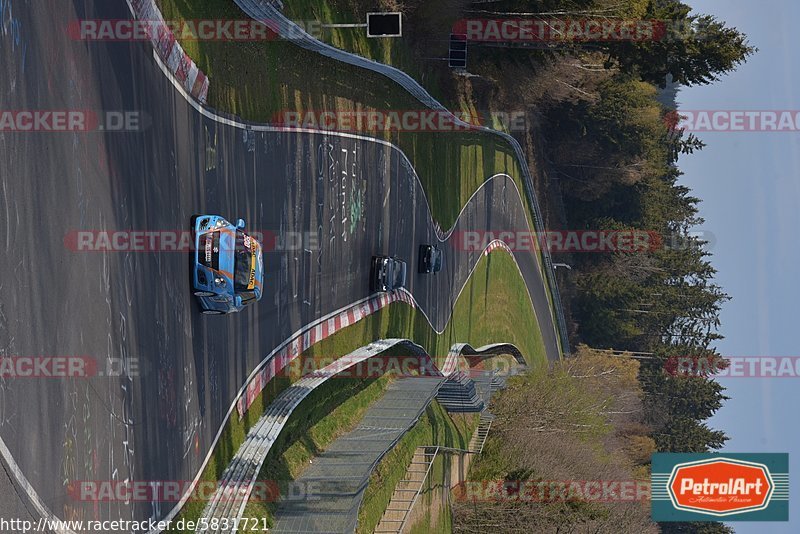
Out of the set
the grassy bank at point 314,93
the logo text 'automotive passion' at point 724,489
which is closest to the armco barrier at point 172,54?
the grassy bank at point 314,93

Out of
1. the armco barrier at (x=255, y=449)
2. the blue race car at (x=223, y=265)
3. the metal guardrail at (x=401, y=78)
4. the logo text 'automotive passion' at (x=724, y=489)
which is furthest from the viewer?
the logo text 'automotive passion' at (x=724, y=489)

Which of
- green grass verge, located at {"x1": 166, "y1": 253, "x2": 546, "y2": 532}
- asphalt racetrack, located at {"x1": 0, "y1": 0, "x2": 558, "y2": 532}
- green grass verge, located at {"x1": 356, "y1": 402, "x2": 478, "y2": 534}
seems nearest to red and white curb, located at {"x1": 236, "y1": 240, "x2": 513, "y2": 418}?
green grass verge, located at {"x1": 166, "y1": 253, "x2": 546, "y2": 532}

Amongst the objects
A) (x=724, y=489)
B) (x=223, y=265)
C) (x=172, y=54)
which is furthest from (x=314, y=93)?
(x=724, y=489)

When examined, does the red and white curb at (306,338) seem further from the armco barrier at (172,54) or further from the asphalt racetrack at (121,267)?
the armco barrier at (172,54)

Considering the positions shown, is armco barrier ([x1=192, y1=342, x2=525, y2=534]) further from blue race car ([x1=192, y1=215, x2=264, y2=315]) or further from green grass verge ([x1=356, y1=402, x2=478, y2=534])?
blue race car ([x1=192, y1=215, x2=264, y2=315])

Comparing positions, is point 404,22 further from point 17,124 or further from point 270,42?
point 17,124

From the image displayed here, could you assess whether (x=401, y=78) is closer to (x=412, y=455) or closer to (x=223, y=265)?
(x=412, y=455)
